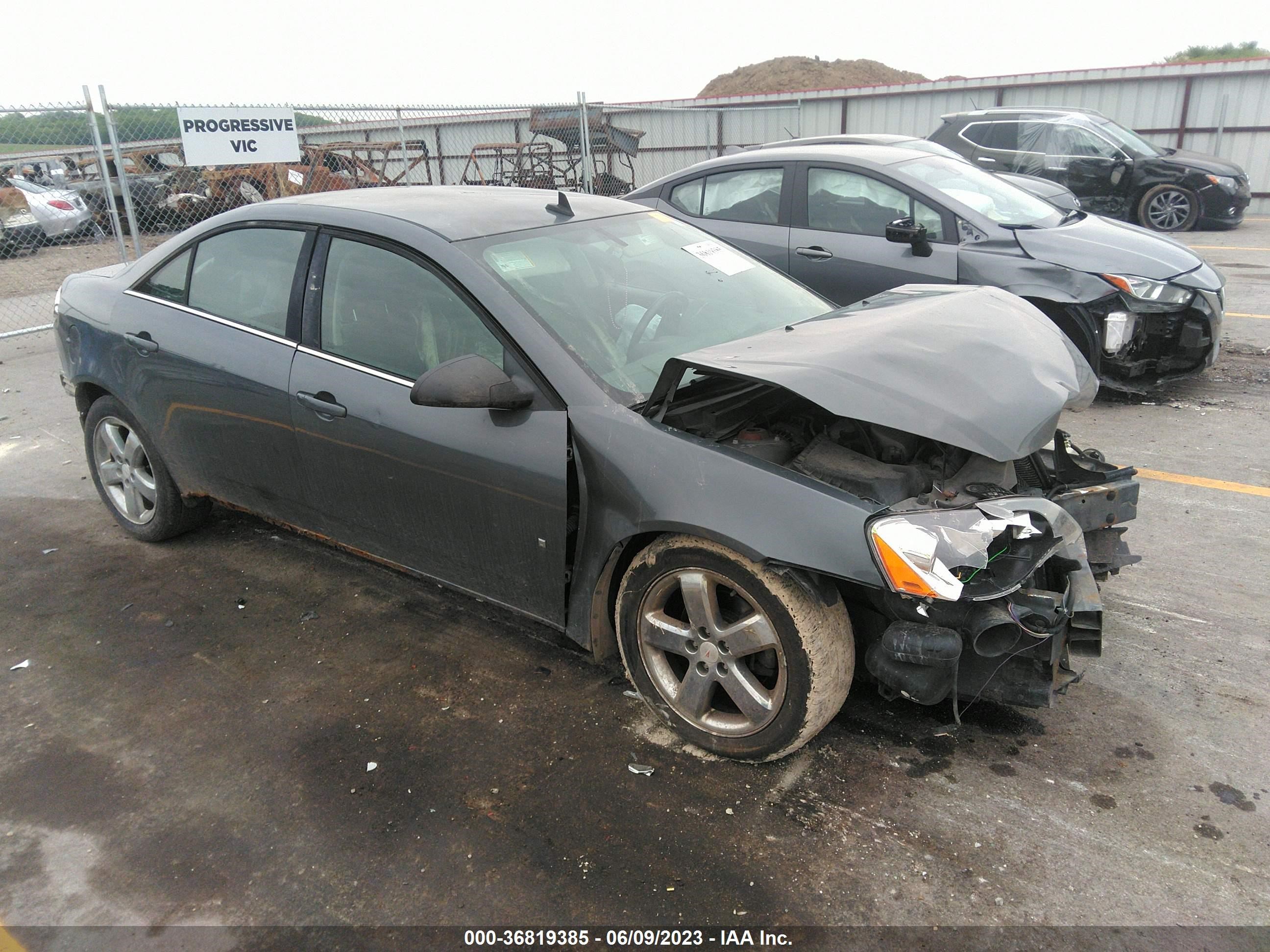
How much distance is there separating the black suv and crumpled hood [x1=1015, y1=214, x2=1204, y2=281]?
6860mm

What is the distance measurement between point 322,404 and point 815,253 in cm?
411

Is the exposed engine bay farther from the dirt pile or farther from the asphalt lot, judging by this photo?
the dirt pile

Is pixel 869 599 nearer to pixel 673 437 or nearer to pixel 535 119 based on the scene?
pixel 673 437

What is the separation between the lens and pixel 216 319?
12.4 feet

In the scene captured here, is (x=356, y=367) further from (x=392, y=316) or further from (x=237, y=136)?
(x=237, y=136)

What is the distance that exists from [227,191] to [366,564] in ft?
38.1

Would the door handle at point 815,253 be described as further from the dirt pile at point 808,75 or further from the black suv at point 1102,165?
the dirt pile at point 808,75

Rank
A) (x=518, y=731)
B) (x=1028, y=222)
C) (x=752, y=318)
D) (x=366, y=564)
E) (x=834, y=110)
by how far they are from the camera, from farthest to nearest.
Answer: (x=834, y=110) < (x=1028, y=222) < (x=366, y=564) < (x=752, y=318) < (x=518, y=731)

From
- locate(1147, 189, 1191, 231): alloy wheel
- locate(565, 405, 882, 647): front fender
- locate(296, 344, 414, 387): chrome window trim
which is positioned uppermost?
locate(296, 344, 414, 387): chrome window trim

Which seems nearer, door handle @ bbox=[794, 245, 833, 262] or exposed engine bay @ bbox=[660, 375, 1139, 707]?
exposed engine bay @ bbox=[660, 375, 1139, 707]

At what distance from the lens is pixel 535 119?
584 inches

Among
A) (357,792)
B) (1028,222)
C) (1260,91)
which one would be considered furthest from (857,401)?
(1260,91)

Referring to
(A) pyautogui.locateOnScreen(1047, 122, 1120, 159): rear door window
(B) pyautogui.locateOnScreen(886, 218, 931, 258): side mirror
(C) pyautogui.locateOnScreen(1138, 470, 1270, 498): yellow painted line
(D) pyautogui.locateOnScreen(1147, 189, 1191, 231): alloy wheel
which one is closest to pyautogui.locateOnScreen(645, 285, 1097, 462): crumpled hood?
(C) pyautogui.locateOnScreen(1138, 470, 1270, 498): yellow painted line

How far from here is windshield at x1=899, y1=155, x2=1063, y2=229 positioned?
623 cm
